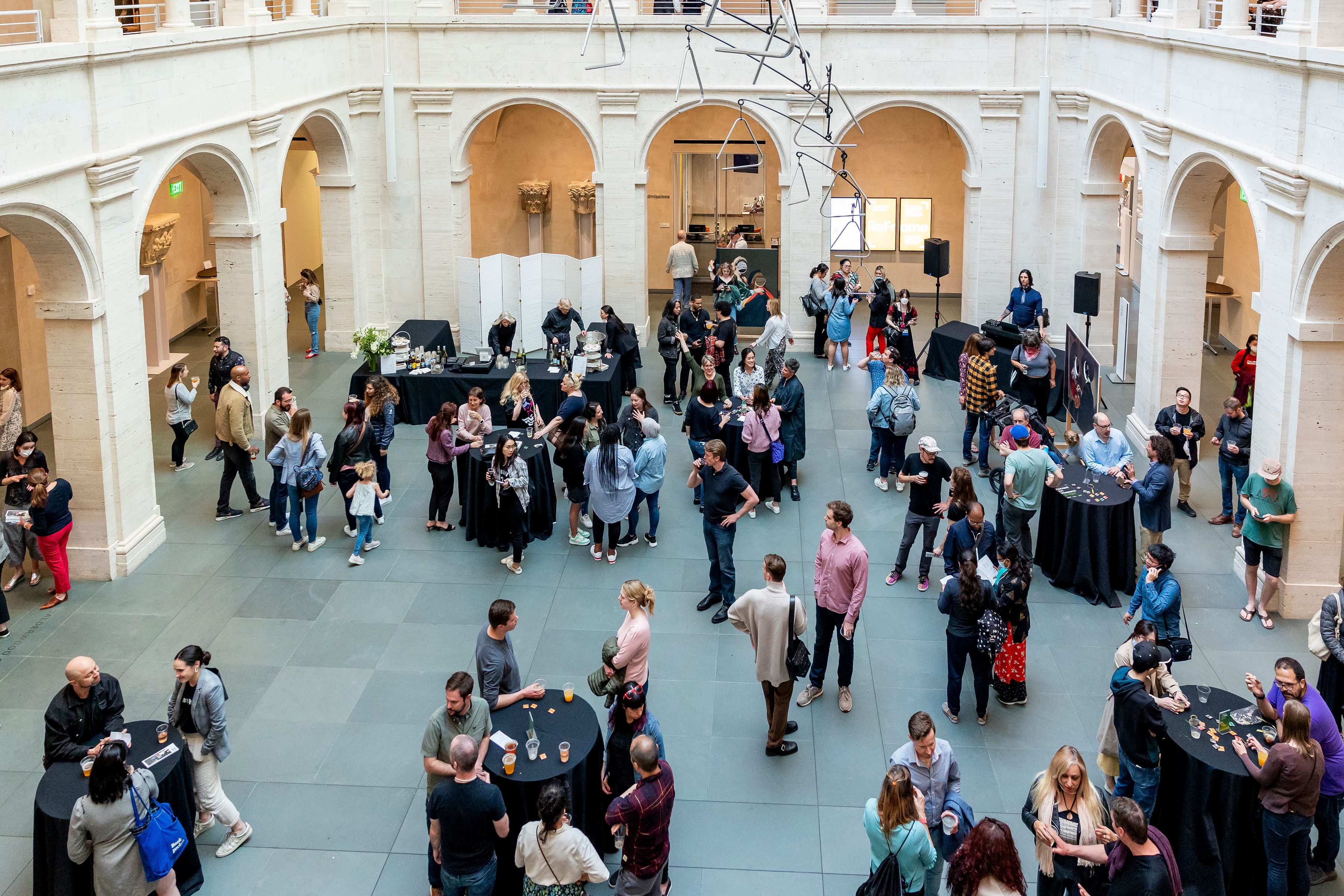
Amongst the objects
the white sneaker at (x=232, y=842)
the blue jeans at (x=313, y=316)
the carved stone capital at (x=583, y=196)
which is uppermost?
the carved stone capital at (x=583, y=196)

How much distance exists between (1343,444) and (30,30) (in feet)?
40.5

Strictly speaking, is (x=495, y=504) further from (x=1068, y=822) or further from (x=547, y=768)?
(x=1068, y=822)

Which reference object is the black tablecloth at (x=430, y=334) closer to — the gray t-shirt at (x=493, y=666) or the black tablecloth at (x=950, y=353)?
the black tablecloth at (x=950, y=353)

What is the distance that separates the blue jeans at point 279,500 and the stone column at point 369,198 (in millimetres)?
7197

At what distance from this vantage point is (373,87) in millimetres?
19922

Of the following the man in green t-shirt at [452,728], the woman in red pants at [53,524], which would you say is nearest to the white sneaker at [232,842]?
the man in green t-shirt at [452,728]

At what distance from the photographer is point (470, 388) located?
16.9 m

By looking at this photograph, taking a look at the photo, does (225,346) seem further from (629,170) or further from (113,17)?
(629,170)

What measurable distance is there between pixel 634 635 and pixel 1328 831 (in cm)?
443

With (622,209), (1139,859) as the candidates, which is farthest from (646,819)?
(622,209)

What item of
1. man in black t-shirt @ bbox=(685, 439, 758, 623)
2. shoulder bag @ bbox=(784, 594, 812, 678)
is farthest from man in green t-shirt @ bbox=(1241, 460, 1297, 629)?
shoulder bag @ bbox=(784, 594, 812, 678)

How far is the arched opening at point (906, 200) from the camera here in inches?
932

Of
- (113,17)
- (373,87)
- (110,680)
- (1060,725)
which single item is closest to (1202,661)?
(1060,725)

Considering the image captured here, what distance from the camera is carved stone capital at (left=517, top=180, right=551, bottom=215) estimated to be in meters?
23.8
